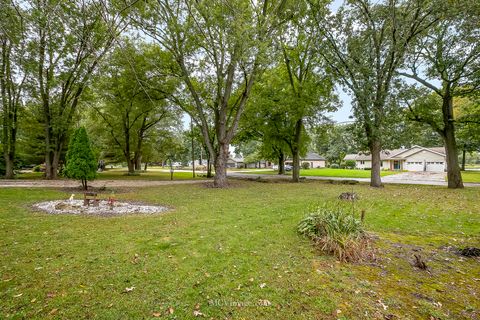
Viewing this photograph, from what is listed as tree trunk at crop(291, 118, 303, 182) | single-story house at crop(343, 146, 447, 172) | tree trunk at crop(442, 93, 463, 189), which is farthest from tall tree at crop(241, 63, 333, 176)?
single-story house at crop(343, 146, 447, 172)

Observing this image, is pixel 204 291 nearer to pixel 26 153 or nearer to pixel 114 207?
pixel 114 207

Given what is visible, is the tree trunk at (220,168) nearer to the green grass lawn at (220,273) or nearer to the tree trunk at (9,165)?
the green grass lawn at (220,273)

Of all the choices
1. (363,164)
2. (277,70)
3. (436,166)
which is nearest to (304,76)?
(277,70)

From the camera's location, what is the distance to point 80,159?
438 inches

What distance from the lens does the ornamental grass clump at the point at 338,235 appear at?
4.06m

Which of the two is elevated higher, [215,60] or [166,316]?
[215,60]

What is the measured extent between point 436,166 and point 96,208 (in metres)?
49.5

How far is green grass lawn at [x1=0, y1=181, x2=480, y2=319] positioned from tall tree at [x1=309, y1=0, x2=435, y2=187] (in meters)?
9.81

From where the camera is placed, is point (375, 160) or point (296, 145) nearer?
point (375, 160)

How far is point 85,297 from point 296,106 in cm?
1702

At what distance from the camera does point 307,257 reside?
4094 millimetres

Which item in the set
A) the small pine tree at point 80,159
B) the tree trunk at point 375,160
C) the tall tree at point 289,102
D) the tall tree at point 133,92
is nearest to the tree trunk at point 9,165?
the tall tree at point 133,92

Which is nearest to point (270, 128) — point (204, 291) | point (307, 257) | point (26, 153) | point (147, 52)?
point (147, 52)

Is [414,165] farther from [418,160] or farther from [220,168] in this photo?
[220,168]
